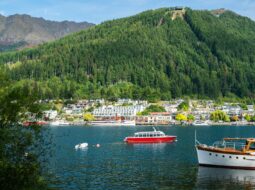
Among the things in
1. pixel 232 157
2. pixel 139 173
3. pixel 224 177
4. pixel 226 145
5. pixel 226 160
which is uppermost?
pixel 232 157

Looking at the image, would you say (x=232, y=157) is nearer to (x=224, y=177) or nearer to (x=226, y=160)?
(x=226, y=160)

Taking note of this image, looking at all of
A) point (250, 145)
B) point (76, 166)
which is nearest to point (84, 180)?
point (76, 166)

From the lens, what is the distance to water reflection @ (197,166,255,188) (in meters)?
60.4

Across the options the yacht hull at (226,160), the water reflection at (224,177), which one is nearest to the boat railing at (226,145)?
the yacht hull at (226,160)

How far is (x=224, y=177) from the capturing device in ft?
215

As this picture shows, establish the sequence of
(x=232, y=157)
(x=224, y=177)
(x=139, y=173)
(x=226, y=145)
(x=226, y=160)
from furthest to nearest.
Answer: (x=226, y=145) < (x=226, y=160) < (x=232, y=157) < (x=139, y=173) < (x=224, y=177)

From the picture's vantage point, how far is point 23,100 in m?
33.3

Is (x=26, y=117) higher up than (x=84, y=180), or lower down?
higher up

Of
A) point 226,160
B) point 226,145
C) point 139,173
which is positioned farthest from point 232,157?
point 226,145

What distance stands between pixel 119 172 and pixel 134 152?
33.4 metres

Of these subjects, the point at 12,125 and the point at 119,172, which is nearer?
the point at 12,125

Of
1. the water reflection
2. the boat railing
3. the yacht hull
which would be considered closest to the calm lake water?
the water reflection

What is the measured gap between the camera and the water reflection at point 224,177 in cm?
6044

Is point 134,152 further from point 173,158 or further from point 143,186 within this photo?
point 143,186
